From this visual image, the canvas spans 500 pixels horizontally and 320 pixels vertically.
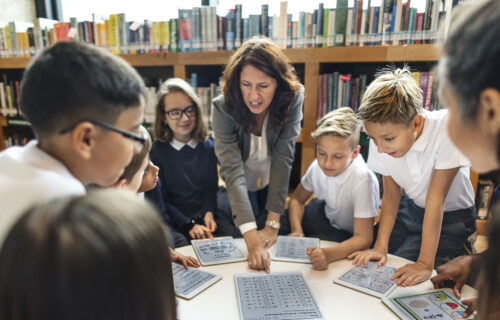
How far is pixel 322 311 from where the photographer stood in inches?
35.4

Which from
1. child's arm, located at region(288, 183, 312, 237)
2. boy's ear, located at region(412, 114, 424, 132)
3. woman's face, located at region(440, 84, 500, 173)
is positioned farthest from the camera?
child's arm, located at region(288, 183, 312, 237)

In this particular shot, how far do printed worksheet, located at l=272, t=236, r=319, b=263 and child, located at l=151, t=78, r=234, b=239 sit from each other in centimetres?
57

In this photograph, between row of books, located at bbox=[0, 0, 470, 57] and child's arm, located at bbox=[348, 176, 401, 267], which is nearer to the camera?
child's arm, located at bbox=[348, 176, 401, 267]

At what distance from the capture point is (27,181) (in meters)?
0.56

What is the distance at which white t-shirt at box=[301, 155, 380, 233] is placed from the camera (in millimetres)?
1399

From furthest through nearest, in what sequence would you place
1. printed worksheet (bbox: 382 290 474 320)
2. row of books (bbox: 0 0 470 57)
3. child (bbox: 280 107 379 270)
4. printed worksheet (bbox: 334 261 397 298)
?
1. row of books (bbox: 0 0 470 57)
2. child (bbox: 280 107 379 270)
3. printed worksheet (bbox: 334 261 397 298)
4. printed worksheet (bbox: 382 290 474 320)

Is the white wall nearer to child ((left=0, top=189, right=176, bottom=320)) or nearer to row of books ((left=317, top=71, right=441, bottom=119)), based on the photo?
row of books ((left=317, top=71, right=441, bottom=119))

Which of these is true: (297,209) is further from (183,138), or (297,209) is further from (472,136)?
(472,136)

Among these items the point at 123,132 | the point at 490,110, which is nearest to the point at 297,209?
the point at 123,132

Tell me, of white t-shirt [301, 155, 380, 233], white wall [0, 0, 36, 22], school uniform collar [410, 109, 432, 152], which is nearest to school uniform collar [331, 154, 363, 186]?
white t-shirt [301, 155, 380, 233]

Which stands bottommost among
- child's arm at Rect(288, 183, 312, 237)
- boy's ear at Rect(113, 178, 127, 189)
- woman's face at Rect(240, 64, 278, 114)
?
child's arm at Rect(288, 183, 312, 237)

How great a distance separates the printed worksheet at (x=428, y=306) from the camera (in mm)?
878

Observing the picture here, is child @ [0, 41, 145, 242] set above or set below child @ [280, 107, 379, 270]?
above

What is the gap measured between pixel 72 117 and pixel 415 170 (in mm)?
1215
